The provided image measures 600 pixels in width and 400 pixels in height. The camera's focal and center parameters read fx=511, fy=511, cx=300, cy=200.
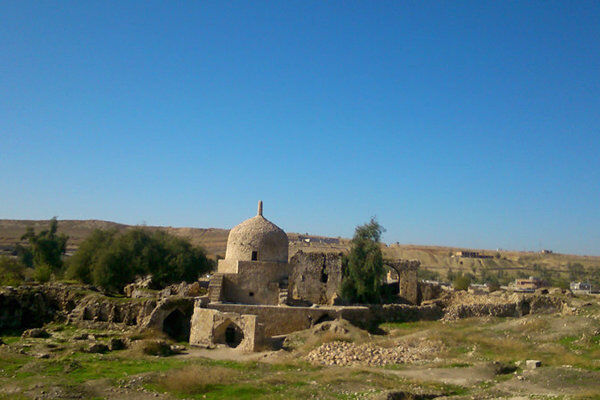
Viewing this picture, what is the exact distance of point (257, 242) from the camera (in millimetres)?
24922

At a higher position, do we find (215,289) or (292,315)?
(215,289)

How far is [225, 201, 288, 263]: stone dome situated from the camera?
24906 millimetres

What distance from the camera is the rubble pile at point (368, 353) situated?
16156 mm

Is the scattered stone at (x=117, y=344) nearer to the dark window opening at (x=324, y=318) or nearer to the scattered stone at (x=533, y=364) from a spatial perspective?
the dark window opening at (x=324, y=318)

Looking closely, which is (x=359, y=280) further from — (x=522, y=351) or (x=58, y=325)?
(x=58, y=325)

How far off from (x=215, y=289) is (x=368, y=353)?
8477 mm

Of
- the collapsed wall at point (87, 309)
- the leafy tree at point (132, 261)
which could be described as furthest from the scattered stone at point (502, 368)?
the leafy tree at point (132, 261)

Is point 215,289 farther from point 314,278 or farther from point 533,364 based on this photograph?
point 533,364

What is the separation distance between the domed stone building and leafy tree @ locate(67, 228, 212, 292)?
6.66 metres

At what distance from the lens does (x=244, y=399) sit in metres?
12.3

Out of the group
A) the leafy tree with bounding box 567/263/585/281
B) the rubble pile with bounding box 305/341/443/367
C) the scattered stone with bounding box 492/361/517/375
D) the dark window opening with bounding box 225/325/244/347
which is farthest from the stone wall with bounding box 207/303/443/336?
the leafy tree with bounding box 567/263/585/281

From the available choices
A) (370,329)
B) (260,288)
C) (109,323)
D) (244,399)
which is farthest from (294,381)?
(109,323)

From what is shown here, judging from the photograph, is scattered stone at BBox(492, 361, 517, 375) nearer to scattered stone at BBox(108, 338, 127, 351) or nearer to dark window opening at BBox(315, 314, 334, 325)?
dark window opening at BBox(315, 314, 334, 325)

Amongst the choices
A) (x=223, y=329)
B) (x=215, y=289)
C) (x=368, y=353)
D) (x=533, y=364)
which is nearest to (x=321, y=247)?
(x=215, y=289)
